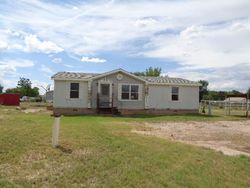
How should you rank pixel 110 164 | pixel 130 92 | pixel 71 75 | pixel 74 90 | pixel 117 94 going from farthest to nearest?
pixel 130 92, pixel 71 75, pixel 117 94, pixel 74 90, pixel 110 164

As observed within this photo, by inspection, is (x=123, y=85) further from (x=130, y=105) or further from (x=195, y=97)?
(x=195, y=97)

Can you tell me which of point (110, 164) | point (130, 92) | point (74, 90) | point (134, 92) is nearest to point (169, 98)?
point (134, 92)

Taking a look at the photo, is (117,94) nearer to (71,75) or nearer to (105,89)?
(105,89)

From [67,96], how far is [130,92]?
15.1ft

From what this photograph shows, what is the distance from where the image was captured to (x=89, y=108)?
30.2 metres

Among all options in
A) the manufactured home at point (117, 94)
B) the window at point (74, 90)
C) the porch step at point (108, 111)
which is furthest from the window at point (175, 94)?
the window at point (74, 90)

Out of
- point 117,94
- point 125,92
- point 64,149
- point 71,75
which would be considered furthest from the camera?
point 125,92

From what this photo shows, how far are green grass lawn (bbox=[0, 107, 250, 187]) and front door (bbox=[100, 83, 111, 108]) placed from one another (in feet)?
61.9

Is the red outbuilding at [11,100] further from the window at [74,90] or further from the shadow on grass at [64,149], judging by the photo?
the shadow on grass at [64,149]

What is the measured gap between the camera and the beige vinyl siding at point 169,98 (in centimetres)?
3170

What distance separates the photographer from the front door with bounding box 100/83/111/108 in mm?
30469

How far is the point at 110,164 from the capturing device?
332 inches

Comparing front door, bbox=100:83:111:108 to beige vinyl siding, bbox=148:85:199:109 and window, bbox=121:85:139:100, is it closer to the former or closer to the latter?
window, bbox=121:85:139:100

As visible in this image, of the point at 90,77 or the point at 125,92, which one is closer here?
the point at 90,77
